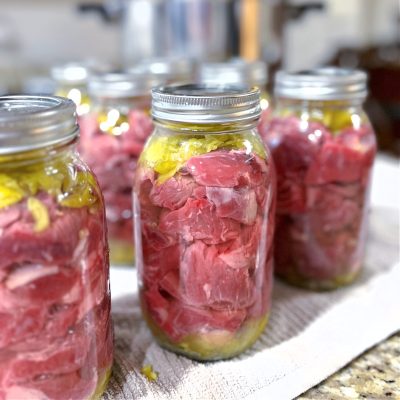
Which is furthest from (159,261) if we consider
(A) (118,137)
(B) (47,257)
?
(A) (118,137)

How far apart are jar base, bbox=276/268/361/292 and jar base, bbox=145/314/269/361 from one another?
0.17m

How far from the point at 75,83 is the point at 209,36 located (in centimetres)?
35

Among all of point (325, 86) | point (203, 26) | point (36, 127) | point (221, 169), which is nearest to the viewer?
point (36, 127)

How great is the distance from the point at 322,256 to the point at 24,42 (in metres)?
1.36

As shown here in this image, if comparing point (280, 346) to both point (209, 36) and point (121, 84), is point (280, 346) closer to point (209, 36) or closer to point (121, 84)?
point (121, 84)

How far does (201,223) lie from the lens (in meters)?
0.56

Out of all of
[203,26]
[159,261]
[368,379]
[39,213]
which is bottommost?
[368,379]

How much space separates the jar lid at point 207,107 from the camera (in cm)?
55

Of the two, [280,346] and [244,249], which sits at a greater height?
[244,249]

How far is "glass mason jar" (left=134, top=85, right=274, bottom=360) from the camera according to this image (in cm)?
56

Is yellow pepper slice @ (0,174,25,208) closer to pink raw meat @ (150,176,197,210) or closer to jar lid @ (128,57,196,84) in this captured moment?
pink raw meat @ (150,176,197,210)

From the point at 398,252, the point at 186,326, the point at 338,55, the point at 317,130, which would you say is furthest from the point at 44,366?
the point at 338,55

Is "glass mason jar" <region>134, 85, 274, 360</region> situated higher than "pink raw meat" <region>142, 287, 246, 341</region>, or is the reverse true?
"glass mason jar" <region>134, 85, 274, 360</region>

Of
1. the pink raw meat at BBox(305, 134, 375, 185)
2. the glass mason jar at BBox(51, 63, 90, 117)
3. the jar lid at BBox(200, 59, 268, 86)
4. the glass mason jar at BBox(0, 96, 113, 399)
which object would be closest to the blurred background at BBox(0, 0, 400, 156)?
the glass mason jar at BBox(51, 63, 90, 117)
